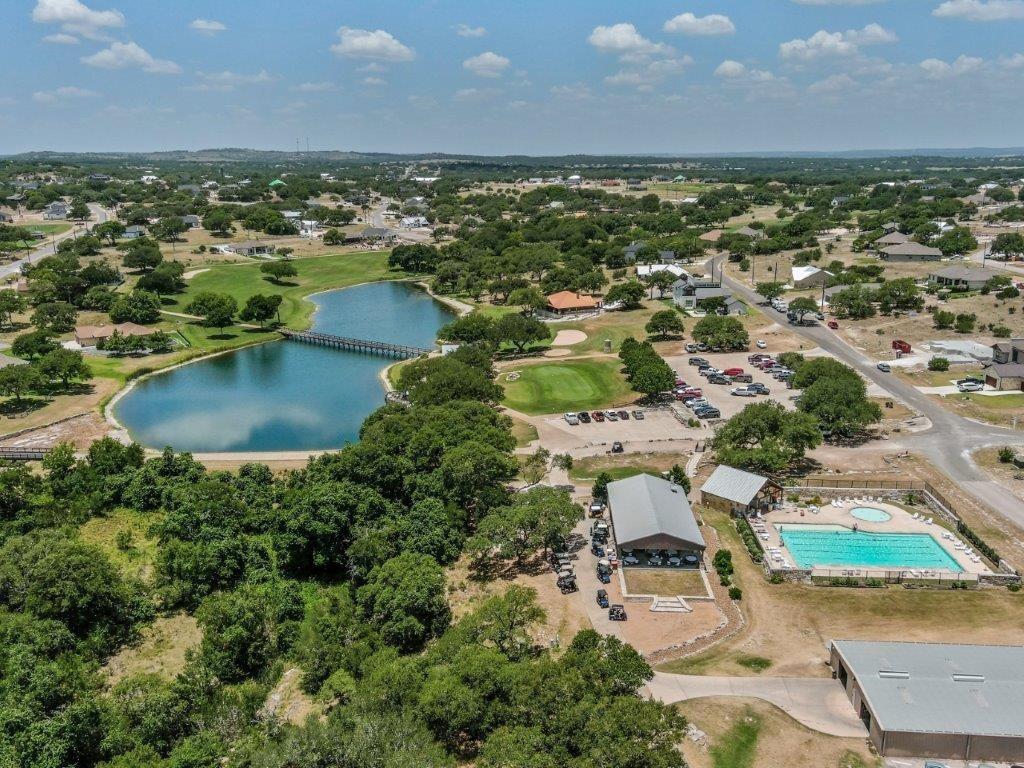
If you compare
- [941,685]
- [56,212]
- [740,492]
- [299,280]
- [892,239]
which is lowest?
[941,685]

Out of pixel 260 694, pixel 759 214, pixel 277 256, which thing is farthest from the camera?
pixel 759 214

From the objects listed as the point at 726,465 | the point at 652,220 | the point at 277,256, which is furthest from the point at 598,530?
the point at 652,220

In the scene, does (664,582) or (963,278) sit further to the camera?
(963,278)

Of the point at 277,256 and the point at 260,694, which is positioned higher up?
the point at 277,256

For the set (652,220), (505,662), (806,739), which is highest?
(652,220)

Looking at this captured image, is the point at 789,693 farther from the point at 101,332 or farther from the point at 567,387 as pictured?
the point at 101,332

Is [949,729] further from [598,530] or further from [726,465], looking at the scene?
[726,465]

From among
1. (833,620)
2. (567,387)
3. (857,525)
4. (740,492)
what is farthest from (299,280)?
(833,620)

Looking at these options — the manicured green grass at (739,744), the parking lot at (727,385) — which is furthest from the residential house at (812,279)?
the manicured green grass at (739,744)
